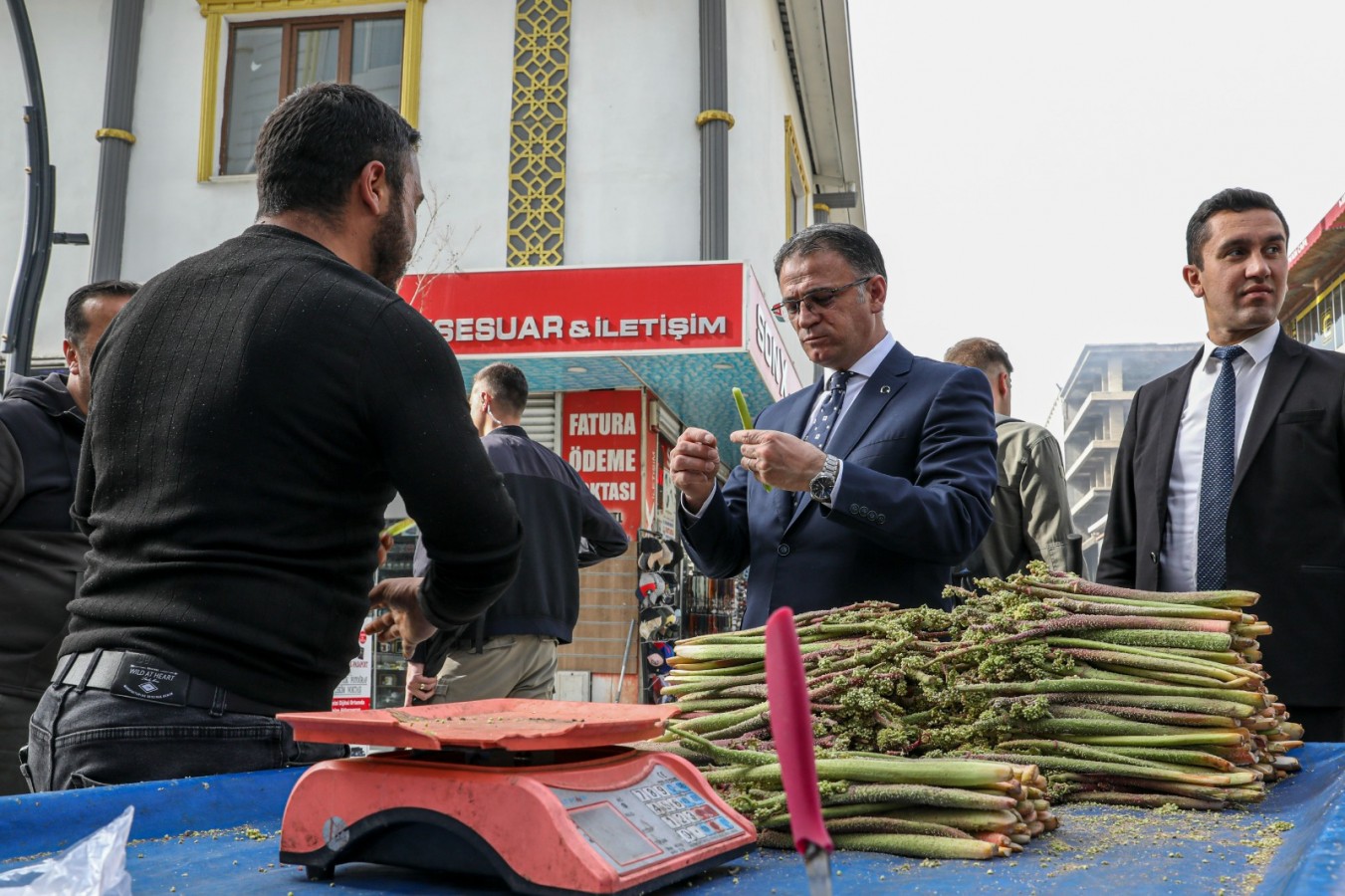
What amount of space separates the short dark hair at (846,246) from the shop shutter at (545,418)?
8.34 m

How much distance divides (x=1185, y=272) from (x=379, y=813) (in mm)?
3197

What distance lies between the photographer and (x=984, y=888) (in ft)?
3.96

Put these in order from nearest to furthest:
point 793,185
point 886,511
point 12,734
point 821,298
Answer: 1. point 886,511
2. point 821,298
3. point 12,734
4. point 793,185

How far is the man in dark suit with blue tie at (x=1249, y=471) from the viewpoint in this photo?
9.30ft

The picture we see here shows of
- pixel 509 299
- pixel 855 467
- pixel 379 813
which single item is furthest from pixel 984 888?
pixel 509 299

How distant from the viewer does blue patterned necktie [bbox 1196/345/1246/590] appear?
303cm

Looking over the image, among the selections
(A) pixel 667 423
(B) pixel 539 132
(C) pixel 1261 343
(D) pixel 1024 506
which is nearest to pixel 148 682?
(C) pixel 1261 343

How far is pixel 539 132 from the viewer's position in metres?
11.5

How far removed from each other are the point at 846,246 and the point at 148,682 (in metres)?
2.14

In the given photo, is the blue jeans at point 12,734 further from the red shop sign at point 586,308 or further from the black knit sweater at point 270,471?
the red shop sign at point 586,308

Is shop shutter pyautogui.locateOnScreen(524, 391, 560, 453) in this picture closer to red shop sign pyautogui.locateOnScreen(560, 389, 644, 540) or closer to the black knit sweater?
red shop sign pyautogui.locateOnScreen(560, 389, 644, 540)

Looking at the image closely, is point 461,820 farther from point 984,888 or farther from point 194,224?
point 194,224

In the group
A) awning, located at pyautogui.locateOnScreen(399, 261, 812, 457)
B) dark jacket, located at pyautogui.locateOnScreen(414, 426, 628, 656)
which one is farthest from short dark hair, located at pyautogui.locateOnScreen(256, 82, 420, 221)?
awning, located at pyautogui.locateOnScreen(399, 261, 812, 457)

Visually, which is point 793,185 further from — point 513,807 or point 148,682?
point 513,807
